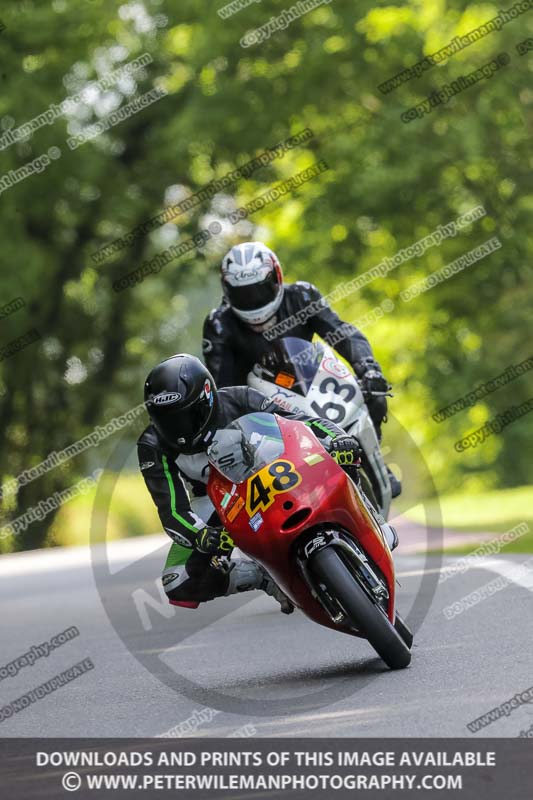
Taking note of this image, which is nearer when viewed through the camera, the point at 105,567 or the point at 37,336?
the point at 105,567

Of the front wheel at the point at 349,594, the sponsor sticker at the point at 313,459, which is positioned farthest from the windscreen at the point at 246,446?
the front wheel at the point at 349,594

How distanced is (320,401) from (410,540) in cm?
928

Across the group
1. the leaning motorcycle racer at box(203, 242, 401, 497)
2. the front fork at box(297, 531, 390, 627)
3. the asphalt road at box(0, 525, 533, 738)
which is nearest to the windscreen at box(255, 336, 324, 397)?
the leaning motorcycle racer at box(203, 242, 401, 497)

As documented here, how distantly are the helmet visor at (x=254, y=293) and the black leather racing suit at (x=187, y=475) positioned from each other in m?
2.07

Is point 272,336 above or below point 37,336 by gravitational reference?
below

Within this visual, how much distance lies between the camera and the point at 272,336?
34.2ft

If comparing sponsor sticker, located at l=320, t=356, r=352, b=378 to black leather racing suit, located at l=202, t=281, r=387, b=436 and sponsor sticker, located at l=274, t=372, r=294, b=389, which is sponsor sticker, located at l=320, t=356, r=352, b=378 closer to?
sponsor sticker, located at l=274, t=372, r=294, b=389

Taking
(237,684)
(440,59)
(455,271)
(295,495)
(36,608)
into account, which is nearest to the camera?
(295,495)

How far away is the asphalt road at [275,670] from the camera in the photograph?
259 inches

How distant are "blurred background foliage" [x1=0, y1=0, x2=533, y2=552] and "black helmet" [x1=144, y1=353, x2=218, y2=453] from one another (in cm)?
2063

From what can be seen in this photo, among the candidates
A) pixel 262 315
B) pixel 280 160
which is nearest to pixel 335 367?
pixel 262 315

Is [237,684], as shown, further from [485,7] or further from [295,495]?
[485,7]

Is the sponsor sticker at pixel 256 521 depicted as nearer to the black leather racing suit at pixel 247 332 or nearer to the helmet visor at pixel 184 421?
the helmet visor at pixel 184 421
